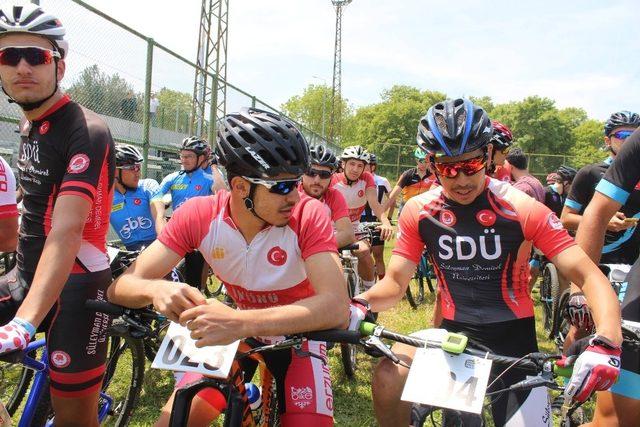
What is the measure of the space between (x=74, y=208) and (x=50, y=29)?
0.99 meters

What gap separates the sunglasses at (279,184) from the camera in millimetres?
2389

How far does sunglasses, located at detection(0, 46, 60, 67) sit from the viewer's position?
102 inches

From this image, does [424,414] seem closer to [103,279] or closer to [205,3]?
[103,279]

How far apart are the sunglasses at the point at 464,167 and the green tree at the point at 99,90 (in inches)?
205

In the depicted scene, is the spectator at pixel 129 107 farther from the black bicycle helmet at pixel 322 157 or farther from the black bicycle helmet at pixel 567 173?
the black bicycle helmet at pixel 567 173

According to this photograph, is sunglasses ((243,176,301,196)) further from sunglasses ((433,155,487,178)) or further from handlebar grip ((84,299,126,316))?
sunglasses ((433,155,487,178))

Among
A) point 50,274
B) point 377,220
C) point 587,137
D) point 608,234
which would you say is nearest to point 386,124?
point 587,137

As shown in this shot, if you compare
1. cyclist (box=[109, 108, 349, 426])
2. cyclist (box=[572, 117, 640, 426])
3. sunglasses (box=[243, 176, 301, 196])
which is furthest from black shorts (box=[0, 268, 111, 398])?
cyclist (box=[572, 117, 640, 426])

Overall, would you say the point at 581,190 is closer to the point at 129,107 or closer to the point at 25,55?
the point at 25,55

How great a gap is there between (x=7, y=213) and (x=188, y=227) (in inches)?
39.4

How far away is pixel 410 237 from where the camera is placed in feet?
10.5

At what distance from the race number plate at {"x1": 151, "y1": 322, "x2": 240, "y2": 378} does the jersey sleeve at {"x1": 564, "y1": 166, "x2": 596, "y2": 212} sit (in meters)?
3.85

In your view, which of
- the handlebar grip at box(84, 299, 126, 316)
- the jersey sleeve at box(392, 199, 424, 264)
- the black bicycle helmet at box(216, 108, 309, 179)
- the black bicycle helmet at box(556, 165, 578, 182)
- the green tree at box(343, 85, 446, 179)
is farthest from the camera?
the green tree at box(343, 85, 446, 179)

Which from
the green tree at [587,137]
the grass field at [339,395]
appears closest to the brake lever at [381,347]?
the grass field at [339,395]
